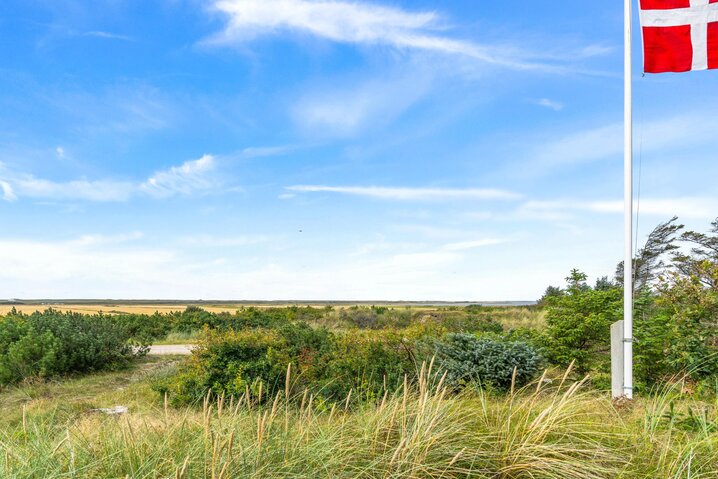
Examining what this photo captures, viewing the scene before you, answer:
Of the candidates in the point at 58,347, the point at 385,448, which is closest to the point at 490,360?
the point at 385,448

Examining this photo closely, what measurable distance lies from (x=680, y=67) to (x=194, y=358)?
825 centimetres

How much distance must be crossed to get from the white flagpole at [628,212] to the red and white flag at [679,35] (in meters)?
0.19

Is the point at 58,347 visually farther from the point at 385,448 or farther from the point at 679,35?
the point at 679,35

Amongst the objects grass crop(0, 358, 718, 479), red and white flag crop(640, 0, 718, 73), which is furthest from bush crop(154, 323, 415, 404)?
red and white flag crop(640, 0, 718, 73)

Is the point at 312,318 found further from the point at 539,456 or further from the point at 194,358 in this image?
the point at 539,456

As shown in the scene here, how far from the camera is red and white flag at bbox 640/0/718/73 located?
6.55 meters

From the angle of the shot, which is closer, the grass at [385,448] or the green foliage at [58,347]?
the grass at [385,448]

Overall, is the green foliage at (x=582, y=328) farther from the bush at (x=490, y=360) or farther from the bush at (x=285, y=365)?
the bush at (x=285, y=365)

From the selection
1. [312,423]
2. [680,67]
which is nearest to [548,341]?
[680,67]

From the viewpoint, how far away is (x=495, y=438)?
374 cm

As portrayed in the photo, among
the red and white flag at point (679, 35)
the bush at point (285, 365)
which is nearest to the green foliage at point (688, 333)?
the red and white flag at point (679, 35)

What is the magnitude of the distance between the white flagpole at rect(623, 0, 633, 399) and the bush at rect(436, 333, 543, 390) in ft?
5.69

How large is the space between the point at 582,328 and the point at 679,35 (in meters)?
5.27

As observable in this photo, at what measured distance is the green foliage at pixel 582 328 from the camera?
382 inches
